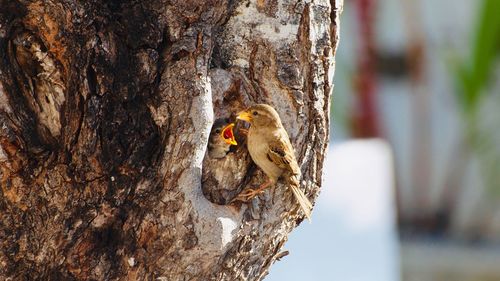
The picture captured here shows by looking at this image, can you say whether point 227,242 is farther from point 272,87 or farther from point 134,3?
point 134,3

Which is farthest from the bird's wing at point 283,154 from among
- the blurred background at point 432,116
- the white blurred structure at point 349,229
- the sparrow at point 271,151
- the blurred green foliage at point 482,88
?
the blurred green foliage at point 482,88

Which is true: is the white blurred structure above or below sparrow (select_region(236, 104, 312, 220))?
below

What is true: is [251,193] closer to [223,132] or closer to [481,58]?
[223,132]

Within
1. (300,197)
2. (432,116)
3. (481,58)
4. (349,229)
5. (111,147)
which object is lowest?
(432,116)

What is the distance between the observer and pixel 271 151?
315 cm

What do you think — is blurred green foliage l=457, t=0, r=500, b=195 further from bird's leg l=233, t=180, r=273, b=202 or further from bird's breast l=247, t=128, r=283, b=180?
bird's leg l=233, t=180, r=273, b=202

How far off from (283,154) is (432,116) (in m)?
7.85

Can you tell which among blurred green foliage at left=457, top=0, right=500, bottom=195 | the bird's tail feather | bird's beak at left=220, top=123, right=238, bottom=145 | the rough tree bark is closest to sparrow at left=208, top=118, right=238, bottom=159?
bird's beak at left=220, top=123, right=238, bottom=145

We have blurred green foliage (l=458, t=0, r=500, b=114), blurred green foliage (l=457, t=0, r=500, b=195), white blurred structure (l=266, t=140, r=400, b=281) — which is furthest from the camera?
blurred green foliage (l=457, t=0, r=500, b=195)

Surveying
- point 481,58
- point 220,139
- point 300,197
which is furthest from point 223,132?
point 481,58

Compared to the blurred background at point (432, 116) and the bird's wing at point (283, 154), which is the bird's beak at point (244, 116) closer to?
the bird's wing at point (283, 154)

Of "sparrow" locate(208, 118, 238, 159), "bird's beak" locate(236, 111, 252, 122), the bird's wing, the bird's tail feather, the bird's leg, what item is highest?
"bird's beak" locate(236, 111, 252, 122)

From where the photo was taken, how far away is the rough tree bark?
2955 mm

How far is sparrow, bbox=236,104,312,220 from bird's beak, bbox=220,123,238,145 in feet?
0.16
